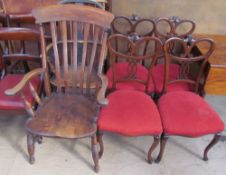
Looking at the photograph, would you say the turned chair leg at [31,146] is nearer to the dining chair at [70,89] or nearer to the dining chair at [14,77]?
the dining chair at [70,89]

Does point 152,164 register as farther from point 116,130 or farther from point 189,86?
point 189,86

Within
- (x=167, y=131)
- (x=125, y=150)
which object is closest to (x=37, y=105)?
(x=125, y=150)

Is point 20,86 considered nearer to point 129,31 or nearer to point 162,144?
point 162,144

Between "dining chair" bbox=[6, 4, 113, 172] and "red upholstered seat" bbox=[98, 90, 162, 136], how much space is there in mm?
92

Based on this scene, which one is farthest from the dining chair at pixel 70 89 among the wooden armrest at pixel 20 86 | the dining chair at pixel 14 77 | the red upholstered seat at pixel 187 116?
the red upholstered seat at pixel 187 116

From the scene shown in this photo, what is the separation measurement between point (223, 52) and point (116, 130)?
1232 mm

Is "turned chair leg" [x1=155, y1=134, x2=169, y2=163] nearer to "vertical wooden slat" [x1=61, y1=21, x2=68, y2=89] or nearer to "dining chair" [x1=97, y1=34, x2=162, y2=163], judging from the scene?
"dining chair" [x1=97, y1=34, x2=162, y2=163]

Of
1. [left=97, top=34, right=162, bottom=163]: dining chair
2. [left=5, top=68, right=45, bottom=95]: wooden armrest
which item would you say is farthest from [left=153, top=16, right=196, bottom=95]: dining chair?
[left=5, top=68, right=45, bottom=95]: wooden armrest

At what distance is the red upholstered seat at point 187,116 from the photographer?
1.46 meters

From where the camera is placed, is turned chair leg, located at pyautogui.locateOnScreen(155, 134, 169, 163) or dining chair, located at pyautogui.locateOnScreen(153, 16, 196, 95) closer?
turned chair leg, located at pyautogui.locateOnScreen(155, 134, 169, 163)

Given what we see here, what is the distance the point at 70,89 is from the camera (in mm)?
1744

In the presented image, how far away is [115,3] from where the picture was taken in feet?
7.54

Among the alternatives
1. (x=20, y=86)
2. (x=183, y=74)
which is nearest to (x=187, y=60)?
(x=183, y=74)

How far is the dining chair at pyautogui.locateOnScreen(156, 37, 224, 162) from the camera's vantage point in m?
1.46
